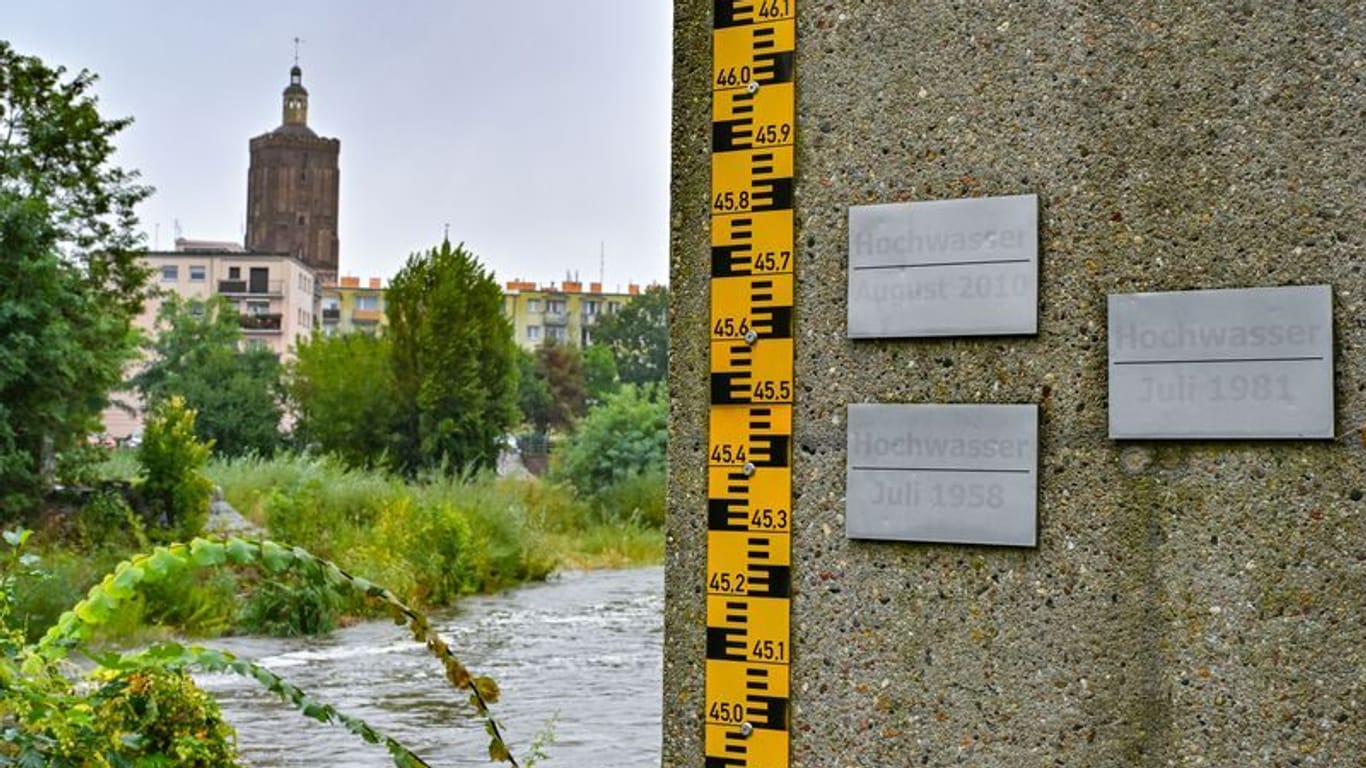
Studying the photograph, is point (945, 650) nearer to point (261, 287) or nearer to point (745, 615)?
point (745, 615)

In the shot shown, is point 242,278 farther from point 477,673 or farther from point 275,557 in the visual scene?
point 275,557

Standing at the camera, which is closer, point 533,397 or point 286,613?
point 286,613

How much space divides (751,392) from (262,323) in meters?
90.5

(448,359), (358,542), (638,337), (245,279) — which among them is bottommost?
(358,542)

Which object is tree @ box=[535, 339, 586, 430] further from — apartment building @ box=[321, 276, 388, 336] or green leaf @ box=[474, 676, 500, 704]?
green leaf @ box=[474, 676, 500, 704]

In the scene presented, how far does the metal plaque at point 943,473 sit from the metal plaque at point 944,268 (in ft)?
0.39

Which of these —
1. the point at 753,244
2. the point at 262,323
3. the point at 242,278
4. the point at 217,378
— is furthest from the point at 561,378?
the point at 753,244

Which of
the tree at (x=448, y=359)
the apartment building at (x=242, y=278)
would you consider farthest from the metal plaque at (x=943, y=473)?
the apartment building at (x=242, y=278)

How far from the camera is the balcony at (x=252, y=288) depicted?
9431 centimetres

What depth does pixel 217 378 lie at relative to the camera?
47.1 metres

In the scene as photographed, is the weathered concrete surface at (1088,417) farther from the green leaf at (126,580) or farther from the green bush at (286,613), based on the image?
the green bush at (286,613)

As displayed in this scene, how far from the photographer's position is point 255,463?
1239 inches

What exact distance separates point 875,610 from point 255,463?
1197 inches

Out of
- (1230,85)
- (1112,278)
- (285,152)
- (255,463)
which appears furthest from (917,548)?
(285,152)
